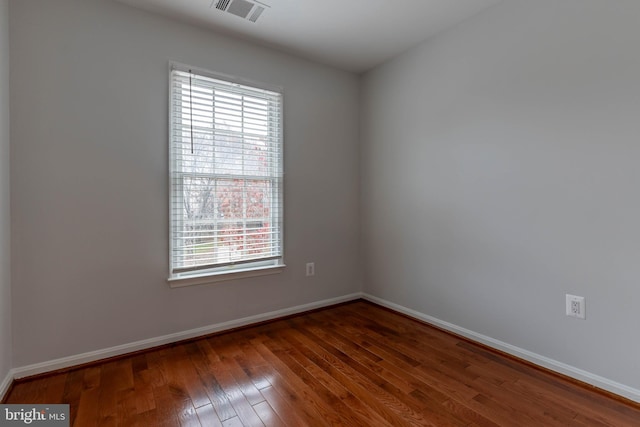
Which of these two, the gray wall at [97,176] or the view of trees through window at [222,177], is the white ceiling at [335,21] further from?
the view of trees through window at [222,177]

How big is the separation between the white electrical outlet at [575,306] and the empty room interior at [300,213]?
0.04 feet

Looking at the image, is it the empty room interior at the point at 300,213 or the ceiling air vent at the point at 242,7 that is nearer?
the empty room interior at the point at 300,213

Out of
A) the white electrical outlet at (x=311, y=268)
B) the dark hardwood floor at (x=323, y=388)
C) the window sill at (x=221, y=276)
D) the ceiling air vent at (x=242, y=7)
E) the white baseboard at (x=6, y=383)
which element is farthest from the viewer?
the white electrical outlet at (x=311, y=268)

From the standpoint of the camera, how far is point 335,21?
2.42 meters

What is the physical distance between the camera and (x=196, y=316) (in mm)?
2461

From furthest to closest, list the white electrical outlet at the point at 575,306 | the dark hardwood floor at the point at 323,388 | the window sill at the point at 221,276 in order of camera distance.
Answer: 1. the window sill at the point at 221,276
2. the white electrical outlet at the point at 575,306
3. the dark hardwood floor at the point at 323,388

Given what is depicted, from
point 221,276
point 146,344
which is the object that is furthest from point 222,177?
point 146,344

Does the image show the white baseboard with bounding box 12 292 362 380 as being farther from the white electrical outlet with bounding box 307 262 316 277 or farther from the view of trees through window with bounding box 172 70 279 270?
the view of trees through window with bounding box 172 70 279 270

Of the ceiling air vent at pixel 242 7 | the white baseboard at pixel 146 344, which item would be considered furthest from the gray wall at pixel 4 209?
the ceiling air vent at pixel 242 7

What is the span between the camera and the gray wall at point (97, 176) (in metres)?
1.89

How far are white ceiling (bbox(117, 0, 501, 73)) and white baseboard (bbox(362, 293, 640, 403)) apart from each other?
241cm

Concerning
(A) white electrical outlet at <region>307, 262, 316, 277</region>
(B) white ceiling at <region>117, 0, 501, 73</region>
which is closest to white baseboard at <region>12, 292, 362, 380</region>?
(A) white electrical outlet at <region>307, 262, 316, 277</region>

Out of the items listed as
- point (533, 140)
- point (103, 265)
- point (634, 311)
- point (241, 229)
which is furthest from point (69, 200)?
point (634, 311)

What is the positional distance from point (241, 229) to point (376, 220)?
4.58ft
